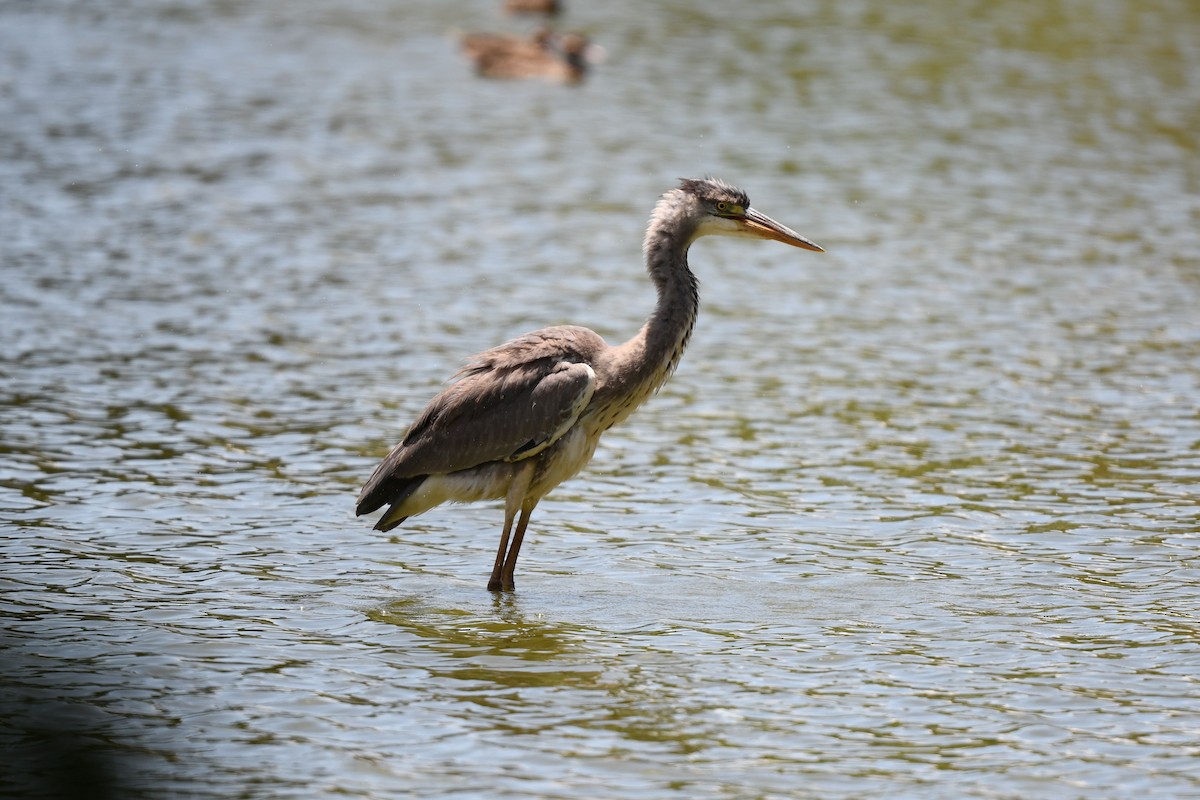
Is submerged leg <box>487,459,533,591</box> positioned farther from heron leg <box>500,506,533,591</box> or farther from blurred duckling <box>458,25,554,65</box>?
blurred duckling <box>458,25,554,65</box>

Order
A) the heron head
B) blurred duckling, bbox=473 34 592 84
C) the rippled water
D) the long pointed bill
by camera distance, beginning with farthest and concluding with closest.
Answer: blurred duckling, bbox=473 34 592 84 → the long pointed bill → the heron head → the rippled water

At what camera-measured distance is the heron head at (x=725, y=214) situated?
10.3 m

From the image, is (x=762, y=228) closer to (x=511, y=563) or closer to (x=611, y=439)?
(x=511, y=563)

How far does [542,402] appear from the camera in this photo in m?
9.84

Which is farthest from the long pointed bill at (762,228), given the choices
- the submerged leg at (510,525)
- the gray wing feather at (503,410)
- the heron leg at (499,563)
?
the heron leg at (499,563)

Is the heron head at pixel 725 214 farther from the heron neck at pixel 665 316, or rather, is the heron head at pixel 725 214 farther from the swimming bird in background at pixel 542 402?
the heron neck at pixel 665 316

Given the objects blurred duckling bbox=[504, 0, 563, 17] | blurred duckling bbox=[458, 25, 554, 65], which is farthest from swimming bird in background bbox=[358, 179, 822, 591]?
blurred duckling bbox=[504, 0, 563, 17]

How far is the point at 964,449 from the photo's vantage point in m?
12.9

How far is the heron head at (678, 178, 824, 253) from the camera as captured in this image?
33.8 ft

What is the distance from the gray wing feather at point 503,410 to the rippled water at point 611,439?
0.78 meters

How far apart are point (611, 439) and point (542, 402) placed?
394 centimetres

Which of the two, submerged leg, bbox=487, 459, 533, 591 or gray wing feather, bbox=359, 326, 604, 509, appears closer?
gray wing feather, bbox=359, 326, 604, 509

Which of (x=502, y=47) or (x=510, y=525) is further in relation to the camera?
(x=502, y=47)

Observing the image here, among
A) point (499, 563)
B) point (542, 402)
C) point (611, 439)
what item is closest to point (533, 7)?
point (611, 439)
